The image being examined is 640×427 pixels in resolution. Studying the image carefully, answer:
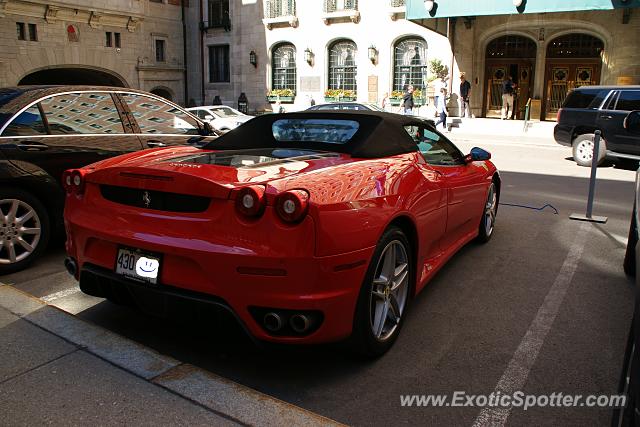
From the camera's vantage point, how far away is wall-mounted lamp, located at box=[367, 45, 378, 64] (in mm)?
26594

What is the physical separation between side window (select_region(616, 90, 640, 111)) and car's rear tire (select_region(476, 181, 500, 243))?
8.36 meters

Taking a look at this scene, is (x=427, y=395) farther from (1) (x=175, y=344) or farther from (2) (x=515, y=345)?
(1) (x=175, y=344)

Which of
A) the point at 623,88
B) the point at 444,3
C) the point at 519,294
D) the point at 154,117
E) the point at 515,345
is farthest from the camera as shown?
the point at 444,3

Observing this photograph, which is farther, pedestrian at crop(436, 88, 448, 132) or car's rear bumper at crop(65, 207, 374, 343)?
pedestrian at crop(436, 88, 448, 132)

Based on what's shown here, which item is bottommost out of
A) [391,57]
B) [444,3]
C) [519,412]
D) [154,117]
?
[519,412]

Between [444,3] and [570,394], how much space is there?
70.5 ft

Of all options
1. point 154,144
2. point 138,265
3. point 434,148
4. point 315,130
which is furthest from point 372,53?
point 138,265

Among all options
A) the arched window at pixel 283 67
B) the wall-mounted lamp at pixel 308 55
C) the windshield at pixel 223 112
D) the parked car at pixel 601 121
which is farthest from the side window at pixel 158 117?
the arched window at pixel 283 67

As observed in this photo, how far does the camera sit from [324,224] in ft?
9.04

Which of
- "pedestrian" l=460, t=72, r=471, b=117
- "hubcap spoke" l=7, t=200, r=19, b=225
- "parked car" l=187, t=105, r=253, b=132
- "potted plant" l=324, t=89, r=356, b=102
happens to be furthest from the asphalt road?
"potted plant" l=324, t=89, r=356, b=102

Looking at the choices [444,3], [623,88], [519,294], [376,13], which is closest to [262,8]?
[376,13]

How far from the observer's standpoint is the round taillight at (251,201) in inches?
107

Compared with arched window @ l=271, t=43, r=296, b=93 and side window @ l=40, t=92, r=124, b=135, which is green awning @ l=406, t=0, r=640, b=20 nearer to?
arched window @ l=271, t=43, r=296, b=93

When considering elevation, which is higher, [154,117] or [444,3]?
[444,3]
